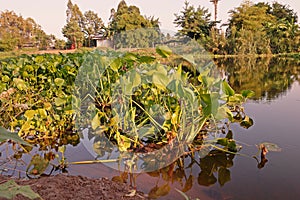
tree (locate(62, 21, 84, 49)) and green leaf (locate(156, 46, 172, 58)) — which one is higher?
tree (locate(62, 21, 84, 49))

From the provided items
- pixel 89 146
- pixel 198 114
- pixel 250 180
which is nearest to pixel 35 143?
pixel 89 146

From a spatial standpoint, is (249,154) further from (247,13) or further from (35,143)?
(247,13)

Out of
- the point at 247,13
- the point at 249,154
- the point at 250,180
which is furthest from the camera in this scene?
the point at 247,13

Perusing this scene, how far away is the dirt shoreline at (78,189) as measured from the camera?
1.28 m

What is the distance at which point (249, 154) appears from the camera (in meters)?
2.05

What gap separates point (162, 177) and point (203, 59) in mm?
1417

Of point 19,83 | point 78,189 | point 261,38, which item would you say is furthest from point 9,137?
point 261,38

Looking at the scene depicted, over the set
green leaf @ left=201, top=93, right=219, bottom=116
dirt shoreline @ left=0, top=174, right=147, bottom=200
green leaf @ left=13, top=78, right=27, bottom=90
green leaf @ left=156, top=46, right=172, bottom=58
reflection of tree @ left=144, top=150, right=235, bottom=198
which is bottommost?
reflection of tree @ left=144, top=150, right=235, bottom=198

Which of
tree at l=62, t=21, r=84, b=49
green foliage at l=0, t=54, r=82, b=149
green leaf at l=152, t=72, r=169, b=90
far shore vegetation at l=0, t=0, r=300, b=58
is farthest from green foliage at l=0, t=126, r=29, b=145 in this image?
tree at l=62, t=21, r=84, b=49

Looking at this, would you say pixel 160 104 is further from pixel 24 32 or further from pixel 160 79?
pixel 24 32

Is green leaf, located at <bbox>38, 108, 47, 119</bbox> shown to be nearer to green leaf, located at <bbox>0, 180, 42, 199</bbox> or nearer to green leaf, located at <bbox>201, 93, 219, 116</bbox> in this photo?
green leaf, located at <bbox>201, 93, 219, 116</bbox>

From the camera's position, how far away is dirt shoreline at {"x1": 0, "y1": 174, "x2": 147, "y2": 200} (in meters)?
1.28

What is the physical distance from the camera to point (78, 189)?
136 cm

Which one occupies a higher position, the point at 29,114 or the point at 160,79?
the point at 160,79
